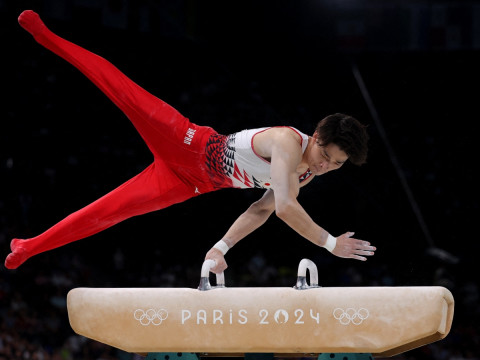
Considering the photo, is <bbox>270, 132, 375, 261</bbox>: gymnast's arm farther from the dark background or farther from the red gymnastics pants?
the dark background

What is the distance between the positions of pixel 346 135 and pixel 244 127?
20.0 ft

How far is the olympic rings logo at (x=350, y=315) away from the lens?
11.5 ft

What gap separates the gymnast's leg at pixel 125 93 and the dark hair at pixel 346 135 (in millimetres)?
944

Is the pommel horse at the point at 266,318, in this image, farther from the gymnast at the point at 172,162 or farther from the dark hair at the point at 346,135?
the dark hair at the point at 346,135

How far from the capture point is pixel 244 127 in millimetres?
9875

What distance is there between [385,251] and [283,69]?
12.5 ft

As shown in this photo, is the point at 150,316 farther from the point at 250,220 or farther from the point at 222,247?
the point at 250,220

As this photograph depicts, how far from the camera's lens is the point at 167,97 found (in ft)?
35.9

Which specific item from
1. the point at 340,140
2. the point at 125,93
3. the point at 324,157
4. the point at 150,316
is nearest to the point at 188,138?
the point at 125,93

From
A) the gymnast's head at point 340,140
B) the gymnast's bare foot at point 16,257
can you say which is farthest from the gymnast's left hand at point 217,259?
the gymnast's bare foot at point 16,257

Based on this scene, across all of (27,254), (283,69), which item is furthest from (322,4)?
(27,254)

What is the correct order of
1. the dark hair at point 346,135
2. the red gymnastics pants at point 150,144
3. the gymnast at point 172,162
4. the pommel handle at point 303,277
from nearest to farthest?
the pommel handle at point 303,277, the dark hair at point 346,135, the gymnast at point 172,162, the red gymnastics pants at point 150,144

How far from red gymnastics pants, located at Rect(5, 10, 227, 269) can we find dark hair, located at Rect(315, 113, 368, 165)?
83cm

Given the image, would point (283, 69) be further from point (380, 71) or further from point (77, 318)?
point (77, 318)
